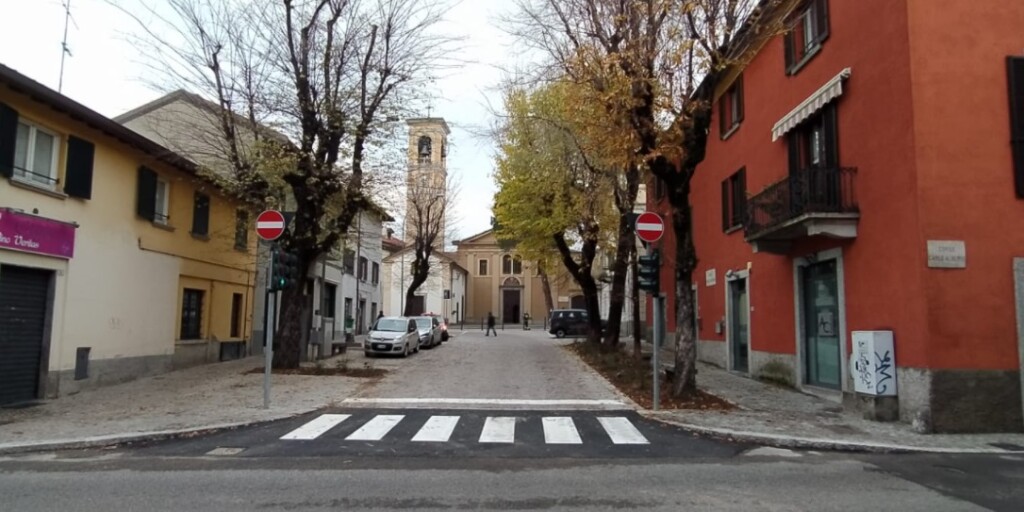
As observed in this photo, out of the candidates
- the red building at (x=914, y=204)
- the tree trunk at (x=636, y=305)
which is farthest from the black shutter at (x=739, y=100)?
the tree trunk at (x=636, y=305)

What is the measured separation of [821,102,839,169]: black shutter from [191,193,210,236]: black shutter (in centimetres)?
1595

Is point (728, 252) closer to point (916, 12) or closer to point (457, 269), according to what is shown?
point (916, 12)


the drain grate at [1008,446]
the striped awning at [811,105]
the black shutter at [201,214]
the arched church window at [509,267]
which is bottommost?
the drain grate at [1008,446]

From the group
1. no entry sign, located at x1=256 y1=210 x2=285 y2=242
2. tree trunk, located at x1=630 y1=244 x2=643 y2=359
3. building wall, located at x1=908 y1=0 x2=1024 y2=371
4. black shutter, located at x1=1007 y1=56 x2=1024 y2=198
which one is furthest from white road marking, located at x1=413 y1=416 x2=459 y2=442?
tree trunk, located at x1=630 y1=244 x2=643 y2=359

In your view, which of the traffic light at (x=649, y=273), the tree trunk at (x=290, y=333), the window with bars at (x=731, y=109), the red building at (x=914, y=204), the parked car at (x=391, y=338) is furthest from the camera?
the parked car at (x=391, y=338)

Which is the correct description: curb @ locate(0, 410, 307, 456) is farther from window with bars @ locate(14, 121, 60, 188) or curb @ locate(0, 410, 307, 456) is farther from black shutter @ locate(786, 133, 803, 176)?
black shutter @ locate(786, 133, 803, 176)

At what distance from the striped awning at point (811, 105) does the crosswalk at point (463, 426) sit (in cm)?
688

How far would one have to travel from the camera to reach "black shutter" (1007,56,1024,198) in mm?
10180

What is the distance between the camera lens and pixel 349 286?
34844mm

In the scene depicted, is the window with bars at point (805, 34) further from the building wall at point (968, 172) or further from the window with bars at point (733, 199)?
the window with bars at point (733, 199)

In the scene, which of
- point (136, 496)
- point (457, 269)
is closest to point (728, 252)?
point (136, 496)

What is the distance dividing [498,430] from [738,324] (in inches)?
408

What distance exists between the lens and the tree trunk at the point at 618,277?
2114 cm

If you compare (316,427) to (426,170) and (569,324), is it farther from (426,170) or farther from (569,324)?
(569,324)
